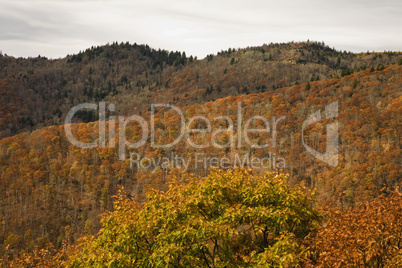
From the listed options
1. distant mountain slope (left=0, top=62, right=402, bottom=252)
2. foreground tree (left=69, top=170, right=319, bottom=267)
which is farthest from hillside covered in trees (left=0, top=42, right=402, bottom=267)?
distant mountain slope (left=0, top=62, right=402, bottom=252)

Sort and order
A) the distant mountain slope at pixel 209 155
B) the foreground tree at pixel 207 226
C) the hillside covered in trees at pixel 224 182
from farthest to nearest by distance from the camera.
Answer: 1. the distant mountain slope at pixel 209 155
2. the hillside covered in trees at pixel 224 182
3. the foreground tree at pixel 207 226

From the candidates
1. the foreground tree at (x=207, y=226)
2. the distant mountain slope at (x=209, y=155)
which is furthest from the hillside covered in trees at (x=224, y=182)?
the distant mountain slope at (x=209, y=155)

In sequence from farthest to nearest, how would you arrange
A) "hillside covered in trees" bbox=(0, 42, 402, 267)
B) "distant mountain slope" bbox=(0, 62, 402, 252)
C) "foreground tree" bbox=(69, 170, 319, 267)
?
"distant mountain slope" bbox=(0, 62, 402, 252), "hillside covered in trees" bbox=(0, 42, 402, 267), "foreground tree" bbox=(69, 170, 319, 267)

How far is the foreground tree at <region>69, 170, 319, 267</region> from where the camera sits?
14070 millimetres

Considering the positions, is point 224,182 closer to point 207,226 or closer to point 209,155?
point 207,226

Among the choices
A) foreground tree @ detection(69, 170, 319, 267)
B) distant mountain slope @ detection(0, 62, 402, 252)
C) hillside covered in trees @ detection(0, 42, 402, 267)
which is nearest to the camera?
foreground tree @ detection(69, 170, 319, 267)

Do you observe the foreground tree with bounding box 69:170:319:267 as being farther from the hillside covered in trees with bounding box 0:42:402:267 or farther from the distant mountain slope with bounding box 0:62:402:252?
the distant mountain slope with bounding box 0:62:402:252

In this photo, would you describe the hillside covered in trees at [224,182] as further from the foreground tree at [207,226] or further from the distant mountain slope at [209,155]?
the distant mountain slope at [209,155]

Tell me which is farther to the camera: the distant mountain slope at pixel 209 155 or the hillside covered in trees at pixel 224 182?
the distant mountain slope at pixel 209 155

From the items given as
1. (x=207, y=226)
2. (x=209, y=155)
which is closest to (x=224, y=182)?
(x=207, y=226)

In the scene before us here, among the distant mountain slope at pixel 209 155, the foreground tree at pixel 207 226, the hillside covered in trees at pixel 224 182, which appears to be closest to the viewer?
the foreground tree at pixel 207 226

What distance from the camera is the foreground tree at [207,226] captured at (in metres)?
14.1

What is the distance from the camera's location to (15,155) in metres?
141

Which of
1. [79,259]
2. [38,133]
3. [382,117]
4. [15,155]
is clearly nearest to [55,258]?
[79,259]
